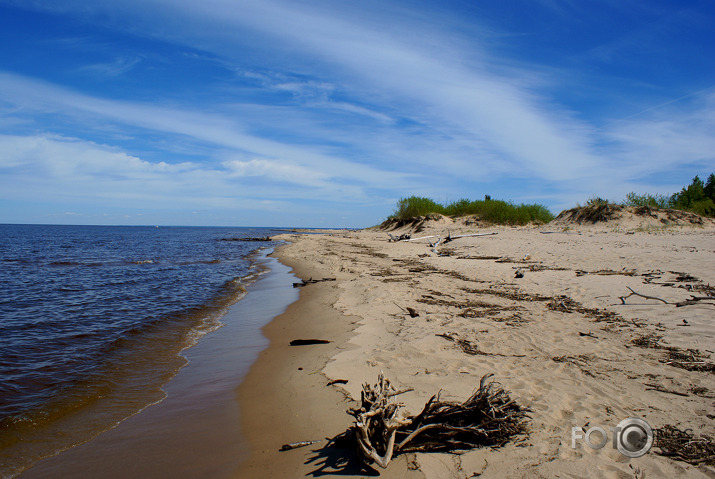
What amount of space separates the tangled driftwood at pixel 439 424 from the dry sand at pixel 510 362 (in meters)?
0.13

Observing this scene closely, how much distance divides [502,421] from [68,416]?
210 inches

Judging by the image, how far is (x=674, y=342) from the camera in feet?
19.0

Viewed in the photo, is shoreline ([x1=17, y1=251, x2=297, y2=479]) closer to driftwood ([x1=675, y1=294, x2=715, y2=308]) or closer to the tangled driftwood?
the tangled driftwood

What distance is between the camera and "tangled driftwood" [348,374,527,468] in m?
3.26

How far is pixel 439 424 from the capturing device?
337 centimetres

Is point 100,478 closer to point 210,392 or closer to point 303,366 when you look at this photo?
point 210,392

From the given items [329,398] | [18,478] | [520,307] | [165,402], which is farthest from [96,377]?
[520,307]

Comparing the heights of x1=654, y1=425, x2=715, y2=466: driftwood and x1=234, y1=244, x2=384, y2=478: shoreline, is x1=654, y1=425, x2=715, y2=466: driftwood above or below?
above
